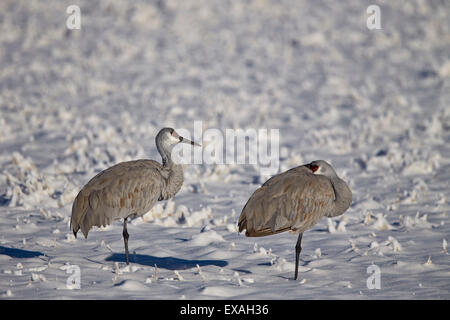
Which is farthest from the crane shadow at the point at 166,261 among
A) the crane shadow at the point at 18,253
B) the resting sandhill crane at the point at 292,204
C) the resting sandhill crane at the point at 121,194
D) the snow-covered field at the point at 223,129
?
the crane shadow at the point at 18,253

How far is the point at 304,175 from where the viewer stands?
7.14m

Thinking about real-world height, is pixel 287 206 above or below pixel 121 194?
below

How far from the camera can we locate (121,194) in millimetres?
7254

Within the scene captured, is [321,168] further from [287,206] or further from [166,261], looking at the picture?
[166,261]

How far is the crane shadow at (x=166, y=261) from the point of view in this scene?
729 cm

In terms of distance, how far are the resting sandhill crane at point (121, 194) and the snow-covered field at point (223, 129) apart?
54cm

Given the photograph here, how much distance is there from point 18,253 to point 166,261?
179 centimetres

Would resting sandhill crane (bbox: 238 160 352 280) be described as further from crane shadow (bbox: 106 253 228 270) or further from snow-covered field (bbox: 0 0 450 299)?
crane shadow (bbox: 106 253 228 270)

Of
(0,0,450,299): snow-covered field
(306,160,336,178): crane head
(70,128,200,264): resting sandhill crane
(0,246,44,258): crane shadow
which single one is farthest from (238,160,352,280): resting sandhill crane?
(0,246,44,258): crane shadow

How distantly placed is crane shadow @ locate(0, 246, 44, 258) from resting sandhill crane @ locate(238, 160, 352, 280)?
2566 mm

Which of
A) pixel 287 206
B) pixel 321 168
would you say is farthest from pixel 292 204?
pixel 321 168

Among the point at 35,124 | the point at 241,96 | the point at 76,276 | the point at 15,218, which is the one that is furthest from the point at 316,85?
the point at 76,276
